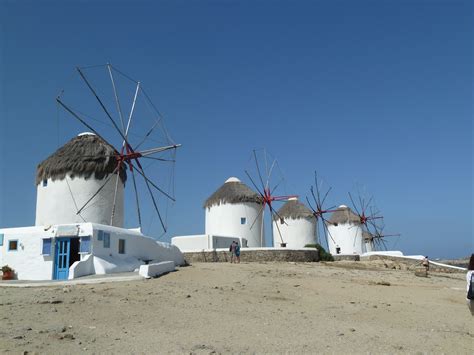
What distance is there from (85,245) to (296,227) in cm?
2886

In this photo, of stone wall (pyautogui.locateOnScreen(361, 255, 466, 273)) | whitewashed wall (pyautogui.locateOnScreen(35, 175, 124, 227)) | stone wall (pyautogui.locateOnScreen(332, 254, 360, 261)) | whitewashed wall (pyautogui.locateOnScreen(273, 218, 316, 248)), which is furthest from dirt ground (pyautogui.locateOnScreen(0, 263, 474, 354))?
whitewashed wall (pyautogui.locateOnScreen(273, 218, 316, 248))

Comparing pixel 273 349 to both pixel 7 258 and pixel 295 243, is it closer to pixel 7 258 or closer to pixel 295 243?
pixel 7 258

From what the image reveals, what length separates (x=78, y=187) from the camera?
901 inches

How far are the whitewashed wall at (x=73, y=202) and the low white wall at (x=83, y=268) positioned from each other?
20.0ft

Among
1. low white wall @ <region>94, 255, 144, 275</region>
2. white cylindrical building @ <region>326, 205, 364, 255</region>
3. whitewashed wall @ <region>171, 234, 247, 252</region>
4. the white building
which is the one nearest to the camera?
low white wall @ <region>94, 255, 144, 275</region>

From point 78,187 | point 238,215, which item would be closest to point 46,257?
point 78,187

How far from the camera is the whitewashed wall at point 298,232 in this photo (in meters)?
43.1

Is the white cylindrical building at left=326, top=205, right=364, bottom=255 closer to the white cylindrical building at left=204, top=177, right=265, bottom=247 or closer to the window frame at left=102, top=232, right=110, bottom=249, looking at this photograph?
the white cylindrical building at left=204, top=177, right=265, bottom=247

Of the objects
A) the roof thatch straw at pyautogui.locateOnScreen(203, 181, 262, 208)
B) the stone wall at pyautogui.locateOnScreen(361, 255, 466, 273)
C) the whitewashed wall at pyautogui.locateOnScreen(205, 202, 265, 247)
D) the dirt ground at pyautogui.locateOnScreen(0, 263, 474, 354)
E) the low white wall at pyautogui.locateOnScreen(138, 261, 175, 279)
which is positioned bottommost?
the stone wall at pyautogui.locateOnScreen(361, 255, 466, 273)

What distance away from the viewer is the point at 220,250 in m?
28.9

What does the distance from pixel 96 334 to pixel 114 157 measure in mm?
17074

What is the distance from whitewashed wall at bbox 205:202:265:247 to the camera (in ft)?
118

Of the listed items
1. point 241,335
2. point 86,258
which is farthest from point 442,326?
point 86,258

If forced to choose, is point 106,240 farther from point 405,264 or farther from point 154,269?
point 405,264
